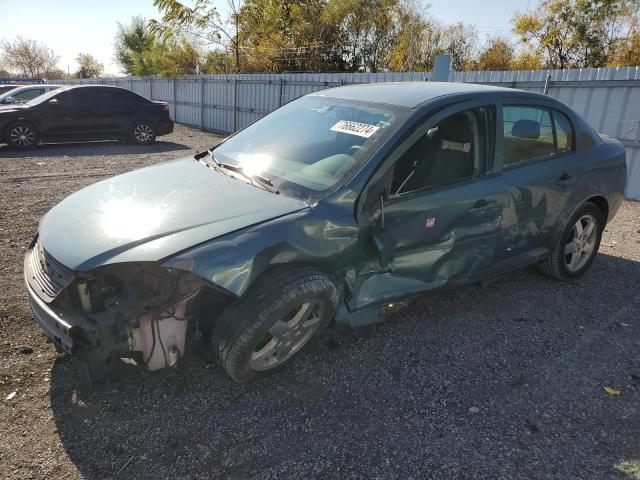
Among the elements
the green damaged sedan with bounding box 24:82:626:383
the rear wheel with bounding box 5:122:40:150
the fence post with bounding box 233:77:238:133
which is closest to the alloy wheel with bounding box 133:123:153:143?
the rear wheel with bounding box 5:122:40:150

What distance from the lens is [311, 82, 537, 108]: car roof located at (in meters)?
3.28

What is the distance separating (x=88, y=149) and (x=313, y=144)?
10.1 m

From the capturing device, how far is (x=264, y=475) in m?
2.21

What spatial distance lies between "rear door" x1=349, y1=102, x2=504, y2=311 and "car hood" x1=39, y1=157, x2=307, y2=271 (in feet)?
1.99

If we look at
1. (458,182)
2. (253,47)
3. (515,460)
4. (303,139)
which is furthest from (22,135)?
(253,47)

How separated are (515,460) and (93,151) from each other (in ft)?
37.4

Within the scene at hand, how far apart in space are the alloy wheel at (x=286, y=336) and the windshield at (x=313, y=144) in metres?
0.68

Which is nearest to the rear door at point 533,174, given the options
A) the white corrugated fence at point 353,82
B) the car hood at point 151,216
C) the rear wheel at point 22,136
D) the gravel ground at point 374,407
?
the gravel ground at point 374,407

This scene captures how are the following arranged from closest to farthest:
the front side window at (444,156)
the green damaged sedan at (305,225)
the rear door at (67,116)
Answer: the green damaged sedan at (305,225), the front side window at (444,156), the rear door at (67,116)

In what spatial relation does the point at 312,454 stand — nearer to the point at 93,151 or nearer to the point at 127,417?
the point at 127,417

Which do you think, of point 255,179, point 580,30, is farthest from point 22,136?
point 580,30

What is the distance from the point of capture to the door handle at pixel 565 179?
390cm

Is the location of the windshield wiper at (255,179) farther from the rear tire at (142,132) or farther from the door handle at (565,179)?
the rear tire at (142,132)

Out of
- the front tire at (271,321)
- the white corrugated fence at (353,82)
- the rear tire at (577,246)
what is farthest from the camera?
the white corrugated fence at (353,82)
